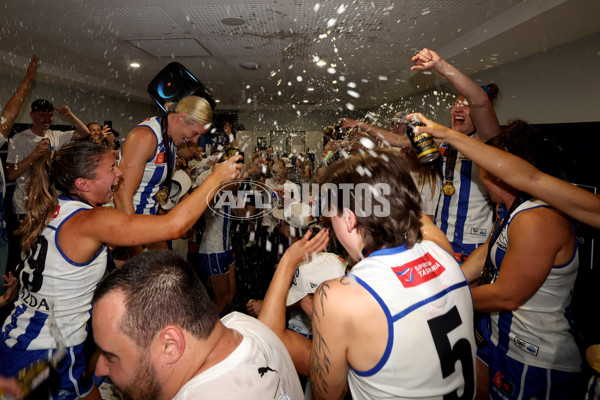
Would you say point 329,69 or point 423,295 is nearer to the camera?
point 423,295

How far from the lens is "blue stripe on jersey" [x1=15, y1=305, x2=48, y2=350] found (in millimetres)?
1682

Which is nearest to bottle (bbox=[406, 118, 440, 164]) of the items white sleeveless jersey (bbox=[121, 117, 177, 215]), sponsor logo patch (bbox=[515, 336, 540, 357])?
sponsor logo patch (bbox=[515, 336, 540, 357])

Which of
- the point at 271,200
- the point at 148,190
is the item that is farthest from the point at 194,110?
the point at 271,200

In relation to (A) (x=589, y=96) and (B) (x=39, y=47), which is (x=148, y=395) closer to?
(A) (x=589, y=96)

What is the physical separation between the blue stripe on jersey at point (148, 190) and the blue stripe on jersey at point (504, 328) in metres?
2.84

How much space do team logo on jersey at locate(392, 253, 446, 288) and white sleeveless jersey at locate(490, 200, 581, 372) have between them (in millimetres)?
746

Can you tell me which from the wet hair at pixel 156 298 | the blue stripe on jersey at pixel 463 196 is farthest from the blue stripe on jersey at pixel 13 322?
the blue stripe on jersey at pixel 463 196

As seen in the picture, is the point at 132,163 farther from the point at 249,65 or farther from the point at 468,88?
the point at 249,65

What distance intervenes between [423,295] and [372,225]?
31 cm

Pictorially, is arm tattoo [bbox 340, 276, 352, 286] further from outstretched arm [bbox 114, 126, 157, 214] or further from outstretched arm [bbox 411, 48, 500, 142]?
outstretched arm [bbox 114, 126, 157, 214]

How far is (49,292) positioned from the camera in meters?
1.69

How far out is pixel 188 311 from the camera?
1.01m

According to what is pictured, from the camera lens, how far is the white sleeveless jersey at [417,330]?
40.3 inches

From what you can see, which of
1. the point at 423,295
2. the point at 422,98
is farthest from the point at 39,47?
the point at 422,98
